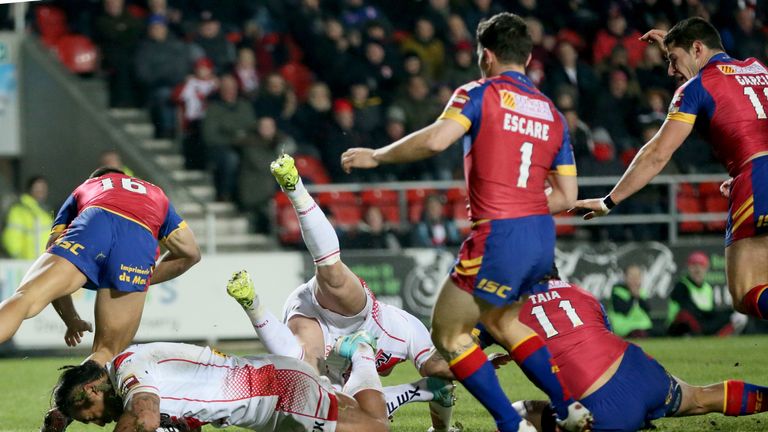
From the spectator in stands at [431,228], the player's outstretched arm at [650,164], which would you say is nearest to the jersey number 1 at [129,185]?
the player's outstretched arm at [650,164]

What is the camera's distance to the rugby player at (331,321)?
659cm

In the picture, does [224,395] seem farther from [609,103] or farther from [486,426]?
[609,103]

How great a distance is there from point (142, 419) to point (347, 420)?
1.24 meters

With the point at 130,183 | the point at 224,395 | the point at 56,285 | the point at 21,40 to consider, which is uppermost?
the point at 21,40

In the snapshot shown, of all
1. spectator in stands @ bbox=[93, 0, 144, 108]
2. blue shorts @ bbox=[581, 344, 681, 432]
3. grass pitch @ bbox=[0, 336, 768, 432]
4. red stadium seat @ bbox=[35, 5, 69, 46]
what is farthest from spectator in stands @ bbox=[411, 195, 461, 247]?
blue shorts @ bbox=[581, 344, 681, 432]

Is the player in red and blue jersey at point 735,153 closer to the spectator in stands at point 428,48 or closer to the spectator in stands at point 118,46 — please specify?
the spectator in stands at point 428,48

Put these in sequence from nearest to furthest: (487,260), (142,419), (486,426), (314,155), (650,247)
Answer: (142,419) < (487,260) < (486,426) < (650,247) < (314,155)

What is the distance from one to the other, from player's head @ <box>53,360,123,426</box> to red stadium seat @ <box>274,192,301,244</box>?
8.89m

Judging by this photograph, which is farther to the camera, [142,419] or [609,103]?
[609,103]

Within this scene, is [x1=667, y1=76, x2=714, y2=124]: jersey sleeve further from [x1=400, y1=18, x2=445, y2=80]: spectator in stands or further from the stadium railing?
[x1=400, y1=18, x2=445, y2=80]: spectator in stands

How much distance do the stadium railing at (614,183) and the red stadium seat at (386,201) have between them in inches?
3.1

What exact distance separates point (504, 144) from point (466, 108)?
26 cm

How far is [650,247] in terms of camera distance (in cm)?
1404

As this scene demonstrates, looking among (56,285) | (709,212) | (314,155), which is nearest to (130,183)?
(56,285)
